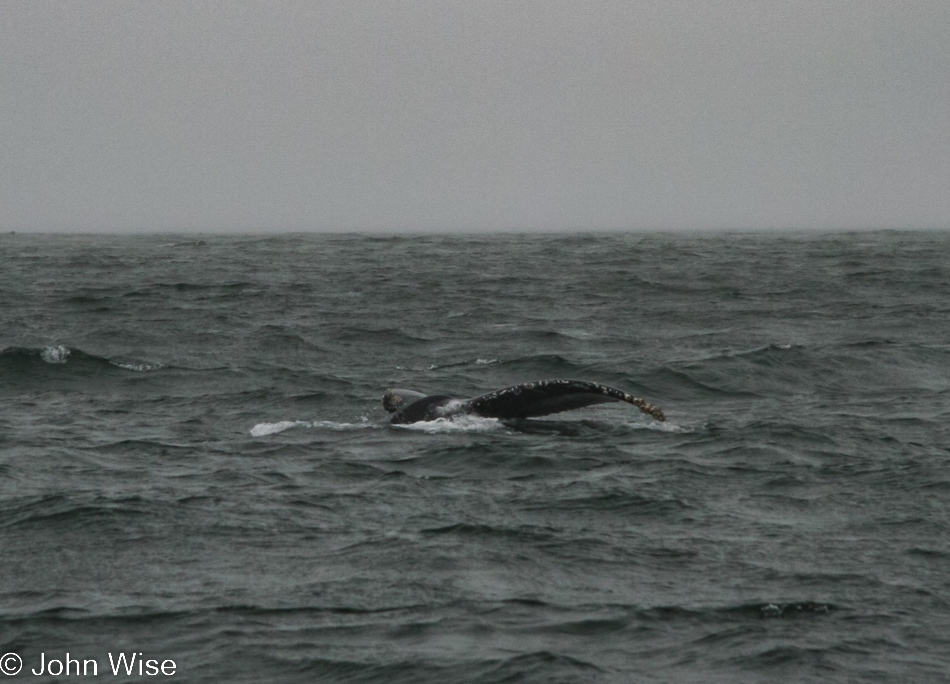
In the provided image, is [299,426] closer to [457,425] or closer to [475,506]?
[457,425]

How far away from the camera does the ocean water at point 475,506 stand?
856cm

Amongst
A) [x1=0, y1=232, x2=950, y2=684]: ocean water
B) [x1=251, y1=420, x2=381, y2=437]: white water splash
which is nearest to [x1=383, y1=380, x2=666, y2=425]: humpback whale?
[x1=0, y1=232, x2=950, y2=684]: ocean water

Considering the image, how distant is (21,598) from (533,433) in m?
7.00

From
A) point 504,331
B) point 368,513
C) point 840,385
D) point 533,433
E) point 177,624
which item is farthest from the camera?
point 504,331

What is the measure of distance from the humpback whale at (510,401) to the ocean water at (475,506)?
258mm

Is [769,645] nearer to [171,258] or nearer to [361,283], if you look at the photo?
[361,283]

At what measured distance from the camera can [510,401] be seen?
15938mm

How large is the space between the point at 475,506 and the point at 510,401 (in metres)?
3.98

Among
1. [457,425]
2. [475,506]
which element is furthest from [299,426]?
[475,506]

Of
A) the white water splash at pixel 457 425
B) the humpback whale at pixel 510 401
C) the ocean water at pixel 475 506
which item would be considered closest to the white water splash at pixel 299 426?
the ocean water at pixel 475 506

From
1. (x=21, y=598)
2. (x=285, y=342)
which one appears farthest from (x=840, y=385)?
(x=21, y=598)

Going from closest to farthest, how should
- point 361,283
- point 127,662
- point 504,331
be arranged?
point 127,662 → point 504,331 → point 361,283

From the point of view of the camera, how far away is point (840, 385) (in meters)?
20.4

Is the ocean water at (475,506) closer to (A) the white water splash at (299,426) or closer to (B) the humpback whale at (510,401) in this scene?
(A) the white water splash at (299,426)
